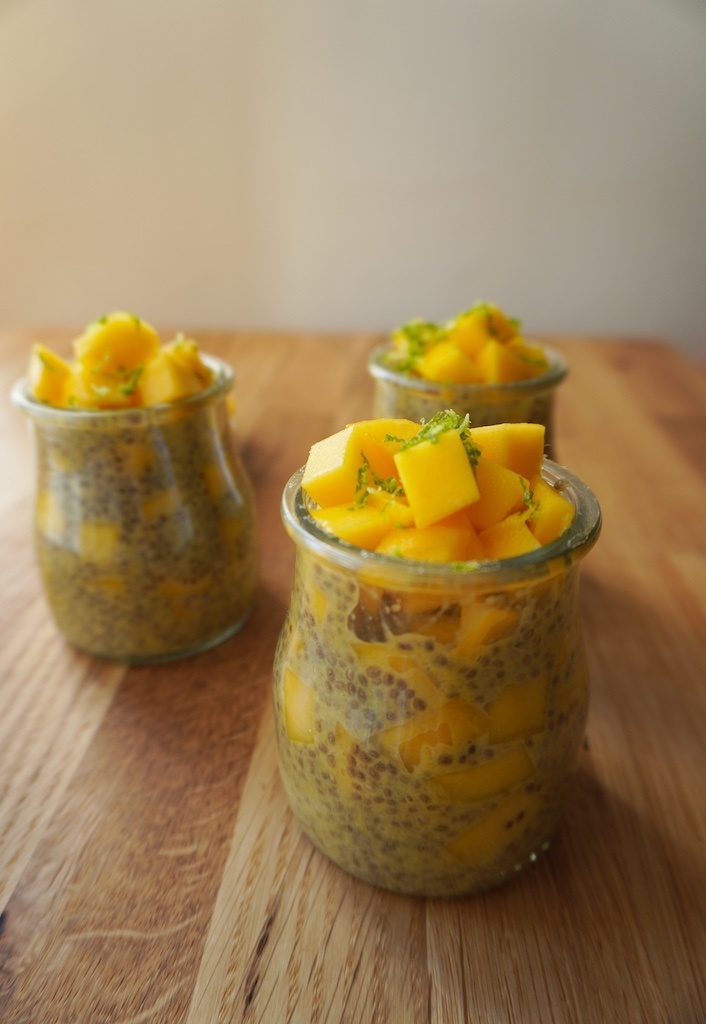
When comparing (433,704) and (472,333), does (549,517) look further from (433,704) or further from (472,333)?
(472,333)

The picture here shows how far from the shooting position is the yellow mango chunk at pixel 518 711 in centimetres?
53

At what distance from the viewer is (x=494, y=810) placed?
0.55 metres

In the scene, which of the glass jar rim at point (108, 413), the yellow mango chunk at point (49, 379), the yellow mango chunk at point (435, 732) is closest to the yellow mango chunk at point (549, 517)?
the yellow mango chunk at point (435, 732)

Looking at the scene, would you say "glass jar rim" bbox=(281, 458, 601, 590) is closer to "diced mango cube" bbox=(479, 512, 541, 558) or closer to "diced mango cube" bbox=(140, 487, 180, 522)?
"diced mango cube" bbox=(479, 512, 541, 558)

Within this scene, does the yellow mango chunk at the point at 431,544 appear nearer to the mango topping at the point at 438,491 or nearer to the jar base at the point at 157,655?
the mango topping at the point at 438,491

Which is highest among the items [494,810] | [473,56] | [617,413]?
[473,56]

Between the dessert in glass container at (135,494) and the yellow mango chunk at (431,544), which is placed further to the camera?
the dessert in glass container at (135,494)

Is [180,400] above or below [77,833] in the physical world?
above

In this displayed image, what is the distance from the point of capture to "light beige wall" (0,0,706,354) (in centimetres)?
253

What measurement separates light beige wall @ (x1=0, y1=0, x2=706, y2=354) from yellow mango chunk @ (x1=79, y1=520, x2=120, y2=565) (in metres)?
2.26

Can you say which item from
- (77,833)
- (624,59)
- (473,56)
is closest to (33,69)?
(473,56)

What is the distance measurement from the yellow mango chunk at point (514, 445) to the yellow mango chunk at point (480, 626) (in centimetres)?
11

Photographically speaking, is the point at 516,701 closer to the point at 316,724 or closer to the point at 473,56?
the point at 316,724

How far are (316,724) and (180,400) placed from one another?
343mm
